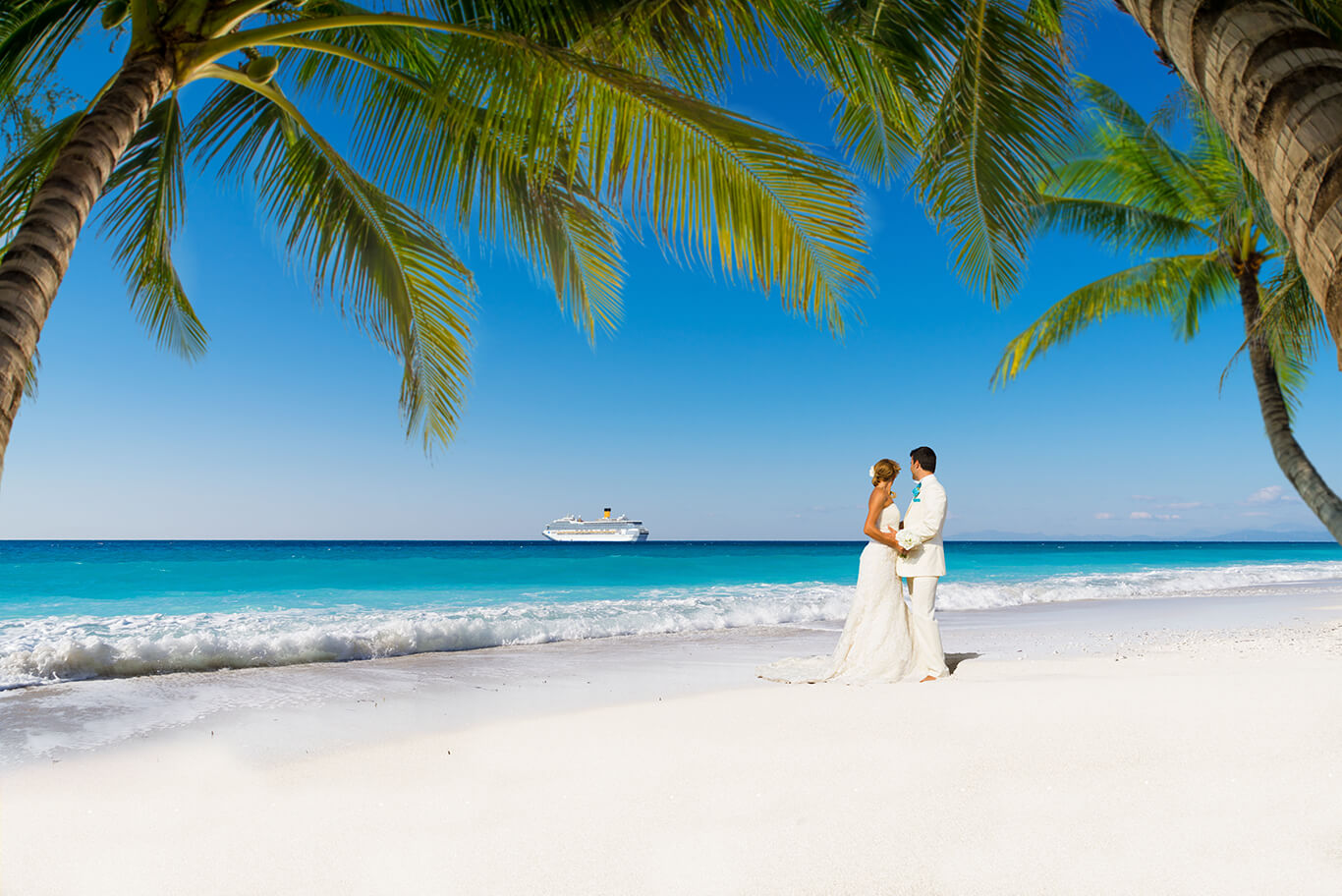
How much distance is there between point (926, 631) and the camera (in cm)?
538

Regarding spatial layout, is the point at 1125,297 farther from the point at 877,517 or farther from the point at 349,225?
the point at 349,225

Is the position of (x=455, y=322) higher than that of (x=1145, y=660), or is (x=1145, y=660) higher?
(x=455, y=322)

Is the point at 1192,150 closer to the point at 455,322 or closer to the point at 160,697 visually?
the point at 455,322

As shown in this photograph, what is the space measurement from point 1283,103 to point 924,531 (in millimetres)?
4157

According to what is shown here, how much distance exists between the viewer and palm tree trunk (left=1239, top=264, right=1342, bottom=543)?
7.70 metres

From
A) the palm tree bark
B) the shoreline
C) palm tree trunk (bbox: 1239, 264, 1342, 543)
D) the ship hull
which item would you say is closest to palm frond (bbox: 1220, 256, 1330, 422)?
palm tree trunk (bbox: 1239, 264, 1342, 543)

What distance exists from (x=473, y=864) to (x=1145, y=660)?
5.29 m

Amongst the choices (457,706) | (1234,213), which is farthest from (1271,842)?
(1234,213)

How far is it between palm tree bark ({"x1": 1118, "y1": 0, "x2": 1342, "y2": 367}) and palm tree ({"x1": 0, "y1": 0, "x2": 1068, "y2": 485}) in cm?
229

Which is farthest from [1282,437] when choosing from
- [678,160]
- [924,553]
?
[678,160]

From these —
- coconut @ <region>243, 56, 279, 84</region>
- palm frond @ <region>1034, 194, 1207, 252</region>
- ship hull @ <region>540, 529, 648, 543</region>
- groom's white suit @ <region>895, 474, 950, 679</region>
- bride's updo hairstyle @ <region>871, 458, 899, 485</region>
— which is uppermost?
palm frond @ <region>1034, 194, 1207, 252</region>

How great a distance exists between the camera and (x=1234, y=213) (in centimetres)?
769

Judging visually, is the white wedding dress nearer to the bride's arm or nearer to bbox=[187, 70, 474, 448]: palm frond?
the bride's arm

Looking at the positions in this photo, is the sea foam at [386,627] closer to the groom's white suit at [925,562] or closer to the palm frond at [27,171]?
the palm frond at [27,171]
